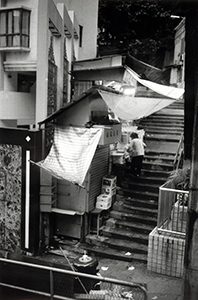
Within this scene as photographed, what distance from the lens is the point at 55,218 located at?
10.0 meters

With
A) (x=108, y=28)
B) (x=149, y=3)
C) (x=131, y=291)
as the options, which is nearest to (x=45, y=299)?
(x=131, y=291)

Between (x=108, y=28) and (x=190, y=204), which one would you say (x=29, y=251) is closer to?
(x=190, y=204)

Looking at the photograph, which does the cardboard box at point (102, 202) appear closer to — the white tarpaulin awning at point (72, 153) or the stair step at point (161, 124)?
the white tarpaulin awning at point (72, 153)

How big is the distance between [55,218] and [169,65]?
28.4 feet

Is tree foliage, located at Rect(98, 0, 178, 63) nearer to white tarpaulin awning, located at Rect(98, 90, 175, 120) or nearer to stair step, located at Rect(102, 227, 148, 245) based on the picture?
white tarpaulin awning, located at Rect(98, 90, 175, 120)

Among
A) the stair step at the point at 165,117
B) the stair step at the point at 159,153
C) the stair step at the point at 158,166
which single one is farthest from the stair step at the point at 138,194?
the stair step at the point at 165,117

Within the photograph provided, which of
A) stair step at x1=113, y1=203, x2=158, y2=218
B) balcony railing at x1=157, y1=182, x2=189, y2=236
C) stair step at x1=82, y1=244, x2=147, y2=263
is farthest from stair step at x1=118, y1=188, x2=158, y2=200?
stair step at x1=82, y1=244, x2=147, y2=263

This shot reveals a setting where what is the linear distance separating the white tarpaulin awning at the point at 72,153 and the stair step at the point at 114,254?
286cm

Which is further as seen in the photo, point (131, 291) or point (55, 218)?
point (55, 218)

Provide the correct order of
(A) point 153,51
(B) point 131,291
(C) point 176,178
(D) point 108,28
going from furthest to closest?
1. (A) point 153,51
2. (D) point 108,28
3. (C) point 176,178
4. (B) point 131,291

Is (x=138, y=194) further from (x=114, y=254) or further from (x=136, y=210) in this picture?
(x=114, y=254)

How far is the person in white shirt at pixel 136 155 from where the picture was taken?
38.0 feet

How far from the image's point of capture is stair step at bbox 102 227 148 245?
9.66m

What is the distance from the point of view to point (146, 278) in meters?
8.32
